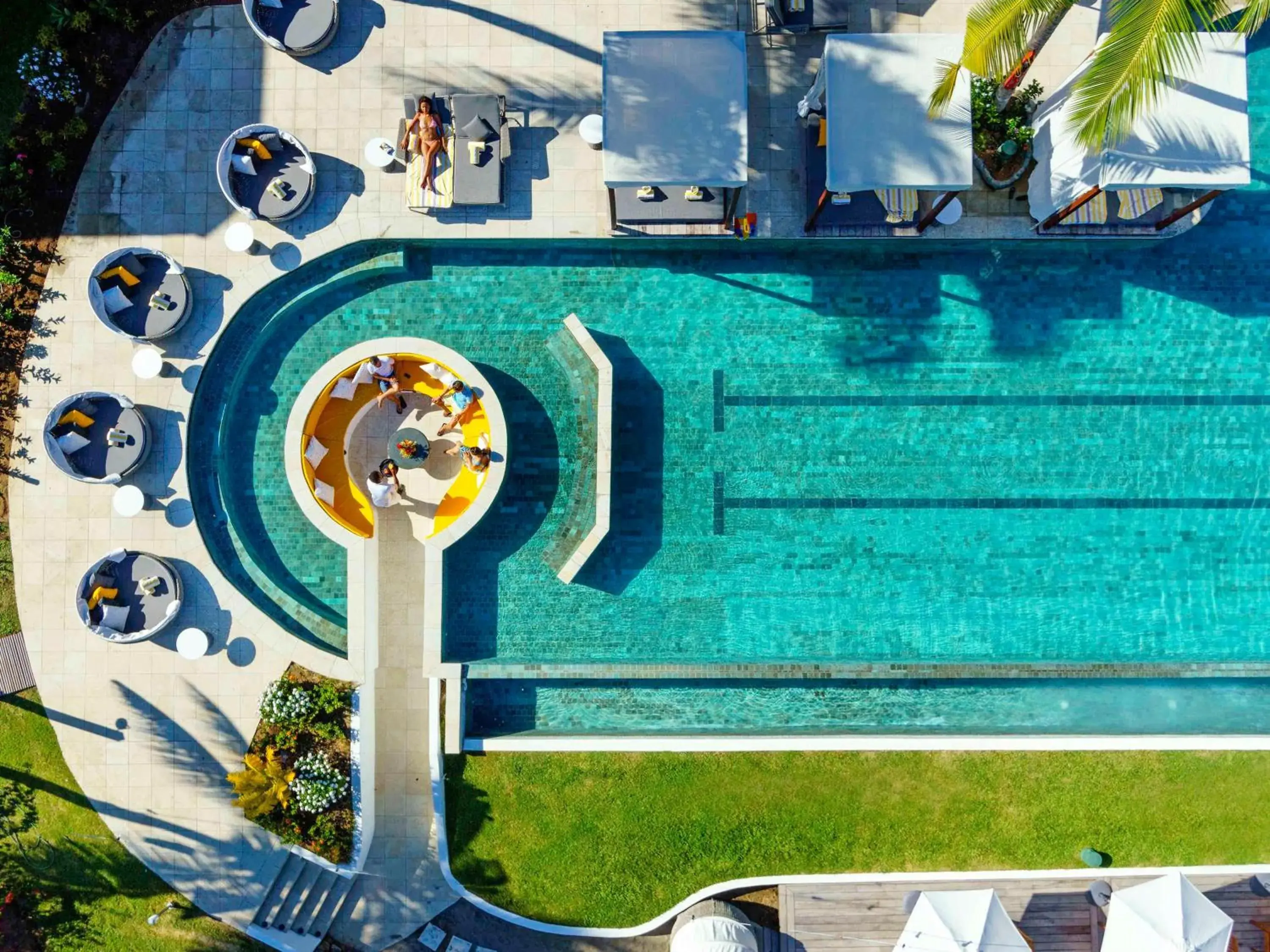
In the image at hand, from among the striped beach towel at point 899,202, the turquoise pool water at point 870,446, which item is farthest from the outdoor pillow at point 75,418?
the striped beach towel at point 899,202

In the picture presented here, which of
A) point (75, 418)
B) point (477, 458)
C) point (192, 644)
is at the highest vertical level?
point (75, 418)

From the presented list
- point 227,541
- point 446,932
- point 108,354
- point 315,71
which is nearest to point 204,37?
point 315,71

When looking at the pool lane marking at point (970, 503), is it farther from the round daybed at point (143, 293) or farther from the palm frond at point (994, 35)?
the round daybed at point (143, 293)

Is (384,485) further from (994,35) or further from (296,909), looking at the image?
(994,35)

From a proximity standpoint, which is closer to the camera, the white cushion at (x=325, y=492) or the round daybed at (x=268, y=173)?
the round daybed at (x=268, y=173)

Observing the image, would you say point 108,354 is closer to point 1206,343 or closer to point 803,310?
point 803,310

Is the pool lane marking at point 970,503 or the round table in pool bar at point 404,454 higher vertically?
the round table in pool bar at point 404,454

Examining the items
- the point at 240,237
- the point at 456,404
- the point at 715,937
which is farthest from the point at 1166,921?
the point at 240,237

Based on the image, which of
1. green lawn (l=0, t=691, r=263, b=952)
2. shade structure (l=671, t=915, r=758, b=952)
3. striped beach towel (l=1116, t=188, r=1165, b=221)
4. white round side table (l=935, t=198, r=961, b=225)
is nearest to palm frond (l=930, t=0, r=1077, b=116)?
white round side table (l=935, t=198, r=961, b=225)
